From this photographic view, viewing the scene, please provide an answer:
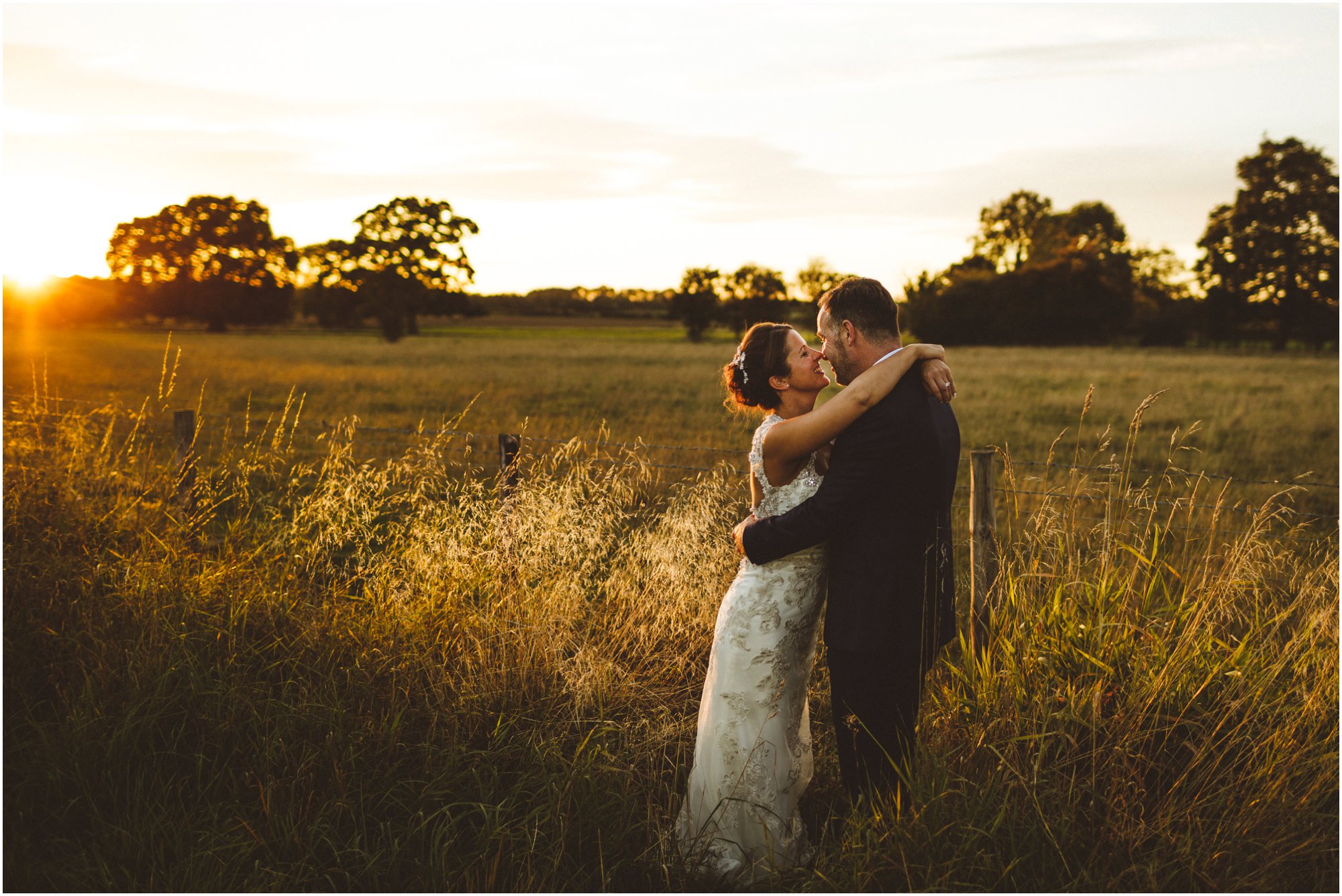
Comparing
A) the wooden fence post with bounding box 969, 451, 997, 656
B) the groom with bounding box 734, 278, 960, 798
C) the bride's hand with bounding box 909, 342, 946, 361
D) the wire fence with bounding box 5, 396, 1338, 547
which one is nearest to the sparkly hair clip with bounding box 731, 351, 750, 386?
the groom with bounding box 734, 278, 960, 798

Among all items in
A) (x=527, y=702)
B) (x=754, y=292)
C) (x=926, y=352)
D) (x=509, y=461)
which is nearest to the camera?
(x=926, y=352)

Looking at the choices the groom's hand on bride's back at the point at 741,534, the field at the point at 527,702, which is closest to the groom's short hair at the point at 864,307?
the groom's hand on bride's back at the point at 741,534

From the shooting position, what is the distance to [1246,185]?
170 feet

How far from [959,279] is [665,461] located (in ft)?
181

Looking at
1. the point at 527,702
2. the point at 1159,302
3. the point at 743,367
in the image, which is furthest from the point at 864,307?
the point at 1159,302

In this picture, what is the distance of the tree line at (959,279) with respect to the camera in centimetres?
5094

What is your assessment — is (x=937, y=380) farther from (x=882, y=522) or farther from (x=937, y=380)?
(x=882, y=522)

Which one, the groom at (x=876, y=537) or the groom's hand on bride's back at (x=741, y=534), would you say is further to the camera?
the groom's hand on bride's back at (x=741, y=534)

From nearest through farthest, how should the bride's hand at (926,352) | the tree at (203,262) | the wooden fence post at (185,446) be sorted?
the bride's hand at (926,352), the wooden fence post at (185,446), the tree at (203,262)

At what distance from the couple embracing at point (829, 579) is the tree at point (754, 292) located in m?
54.8

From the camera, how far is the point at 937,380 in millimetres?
3084

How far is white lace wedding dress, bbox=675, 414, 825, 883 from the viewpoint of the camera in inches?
134

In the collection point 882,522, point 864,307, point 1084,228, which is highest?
point 1084,228

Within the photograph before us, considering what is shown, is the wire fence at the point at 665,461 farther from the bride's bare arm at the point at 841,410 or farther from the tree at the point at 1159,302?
the tree at the point at 1159,302
